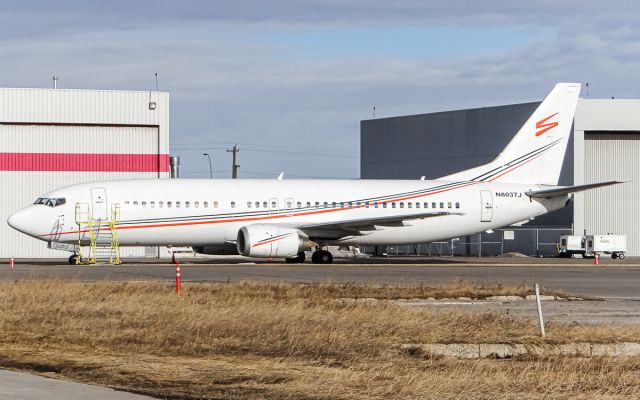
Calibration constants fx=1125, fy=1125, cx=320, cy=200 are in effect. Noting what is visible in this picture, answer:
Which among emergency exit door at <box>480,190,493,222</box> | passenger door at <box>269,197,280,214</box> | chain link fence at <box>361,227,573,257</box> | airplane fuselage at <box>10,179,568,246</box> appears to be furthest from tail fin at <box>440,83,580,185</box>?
chain link fence at <box>361,227,573,257</box>

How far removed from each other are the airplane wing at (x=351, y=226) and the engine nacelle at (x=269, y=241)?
1.26 metres

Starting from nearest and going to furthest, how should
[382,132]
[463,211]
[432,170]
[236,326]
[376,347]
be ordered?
[376,347] → [236,326] → [463,211] → [432,170] → [382,132]

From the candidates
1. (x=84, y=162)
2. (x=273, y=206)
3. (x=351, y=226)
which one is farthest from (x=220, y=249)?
(x=84, y=162)

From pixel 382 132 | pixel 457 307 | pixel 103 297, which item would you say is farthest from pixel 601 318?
pixel 382 132

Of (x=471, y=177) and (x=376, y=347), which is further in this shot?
(x=471, y=177)

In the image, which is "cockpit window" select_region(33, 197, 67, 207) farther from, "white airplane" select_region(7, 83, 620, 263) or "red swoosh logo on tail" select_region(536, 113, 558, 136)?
"red swoosh logo on tail" select_region(536, 113, 558, 136)

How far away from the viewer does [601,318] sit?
2383 cm

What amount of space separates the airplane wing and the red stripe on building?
15835 millimetres

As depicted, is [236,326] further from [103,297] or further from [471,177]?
[471,177]

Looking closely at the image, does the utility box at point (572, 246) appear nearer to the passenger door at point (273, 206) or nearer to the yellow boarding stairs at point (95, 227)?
the passenger door at point (273, 206)

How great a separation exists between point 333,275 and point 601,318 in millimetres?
17224

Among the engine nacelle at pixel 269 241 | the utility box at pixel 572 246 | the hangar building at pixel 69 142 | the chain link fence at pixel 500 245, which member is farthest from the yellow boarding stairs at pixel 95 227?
the utility box at pixel 572 246

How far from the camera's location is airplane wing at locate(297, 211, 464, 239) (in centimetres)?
4950

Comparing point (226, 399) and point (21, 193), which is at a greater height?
point (21, 193)
